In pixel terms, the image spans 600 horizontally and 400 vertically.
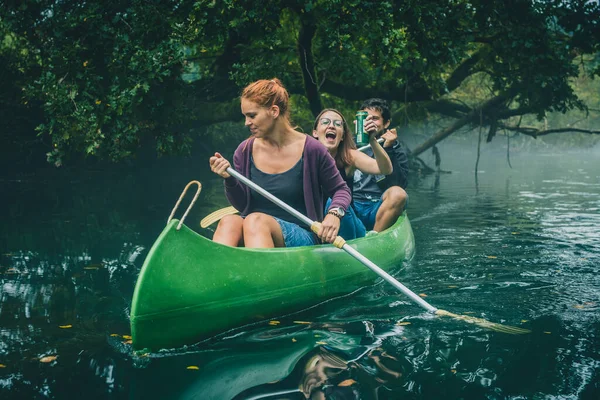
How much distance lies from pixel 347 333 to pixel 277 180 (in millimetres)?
1176

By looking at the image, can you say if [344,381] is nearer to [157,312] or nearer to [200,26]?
[157,312]

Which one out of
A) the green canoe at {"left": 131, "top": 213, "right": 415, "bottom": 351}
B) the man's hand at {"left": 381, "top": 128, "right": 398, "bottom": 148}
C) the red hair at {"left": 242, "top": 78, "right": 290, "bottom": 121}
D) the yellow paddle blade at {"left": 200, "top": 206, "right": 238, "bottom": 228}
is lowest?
the green canoe at {"left": 131, "top": 213, "right": 415, "bottom": 351}

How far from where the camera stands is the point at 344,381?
3.18 m

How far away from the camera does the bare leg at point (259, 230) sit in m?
4.23

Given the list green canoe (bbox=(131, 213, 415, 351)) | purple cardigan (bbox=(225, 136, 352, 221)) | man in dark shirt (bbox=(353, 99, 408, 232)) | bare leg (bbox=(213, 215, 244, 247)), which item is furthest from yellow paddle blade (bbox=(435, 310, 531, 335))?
man in dark shirt (bbox=(353, 99, 408, 232))

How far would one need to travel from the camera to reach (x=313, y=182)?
14.9 ft

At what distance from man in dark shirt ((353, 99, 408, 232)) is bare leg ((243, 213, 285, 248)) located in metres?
1.93

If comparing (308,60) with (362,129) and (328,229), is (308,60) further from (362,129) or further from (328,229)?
(328,229)

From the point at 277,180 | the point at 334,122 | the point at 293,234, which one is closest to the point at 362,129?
the point at 334,122

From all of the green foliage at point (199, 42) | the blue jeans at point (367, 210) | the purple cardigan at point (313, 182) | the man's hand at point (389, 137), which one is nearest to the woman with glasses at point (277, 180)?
the purple cardigan at point (313, 182)

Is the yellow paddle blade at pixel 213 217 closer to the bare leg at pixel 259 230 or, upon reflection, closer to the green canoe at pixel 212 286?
the bare leg at pixel 259 230

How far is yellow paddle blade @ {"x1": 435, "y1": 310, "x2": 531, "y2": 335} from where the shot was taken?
4047 mm

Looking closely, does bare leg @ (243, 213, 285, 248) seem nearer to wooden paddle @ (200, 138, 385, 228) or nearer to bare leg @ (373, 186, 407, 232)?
wooden paddle @ (200, 138, 385, 228)

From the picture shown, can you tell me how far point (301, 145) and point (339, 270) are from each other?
3.24ft
